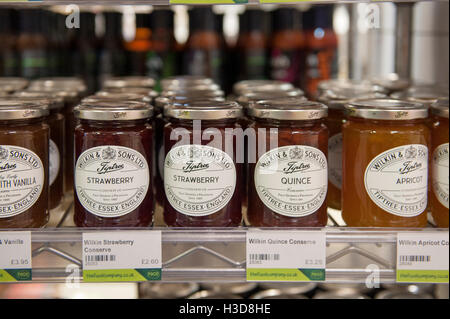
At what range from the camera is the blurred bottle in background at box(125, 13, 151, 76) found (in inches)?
88.5

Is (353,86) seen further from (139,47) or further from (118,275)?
(139,47)

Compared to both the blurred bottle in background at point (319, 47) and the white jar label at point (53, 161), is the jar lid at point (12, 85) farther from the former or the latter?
the blurred bottle in background at point (319, 47)

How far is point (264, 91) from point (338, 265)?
0.49 m

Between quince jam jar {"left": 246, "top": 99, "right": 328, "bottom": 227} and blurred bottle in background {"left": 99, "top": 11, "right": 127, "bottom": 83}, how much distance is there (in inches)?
54.5

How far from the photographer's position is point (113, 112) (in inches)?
36.4

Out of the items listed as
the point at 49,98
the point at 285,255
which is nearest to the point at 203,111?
the point at 285,255

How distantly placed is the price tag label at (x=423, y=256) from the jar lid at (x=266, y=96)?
Answer: 0.35 metres

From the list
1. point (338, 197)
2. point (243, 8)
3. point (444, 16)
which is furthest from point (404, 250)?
point (243, 8)

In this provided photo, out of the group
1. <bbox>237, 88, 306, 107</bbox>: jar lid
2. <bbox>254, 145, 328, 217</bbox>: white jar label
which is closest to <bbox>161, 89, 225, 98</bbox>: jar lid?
<bbox>237, 88, 306, 107</bbox>: jar lid

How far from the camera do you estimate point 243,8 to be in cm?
232

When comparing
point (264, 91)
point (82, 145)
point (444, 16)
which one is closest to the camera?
point (82, 145)

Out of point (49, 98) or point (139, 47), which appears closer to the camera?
point (49, 98)

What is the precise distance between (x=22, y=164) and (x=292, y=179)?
0.43m
